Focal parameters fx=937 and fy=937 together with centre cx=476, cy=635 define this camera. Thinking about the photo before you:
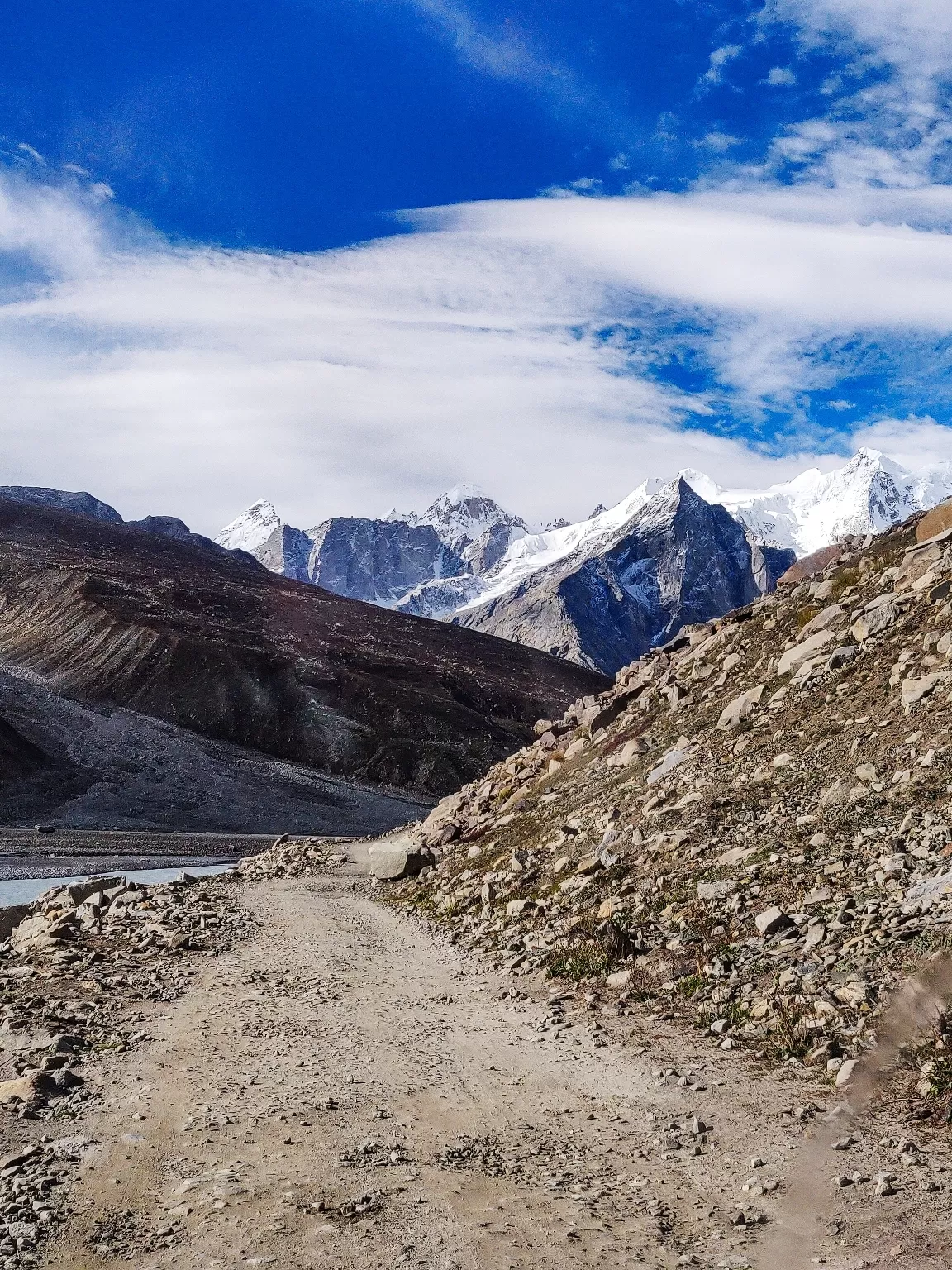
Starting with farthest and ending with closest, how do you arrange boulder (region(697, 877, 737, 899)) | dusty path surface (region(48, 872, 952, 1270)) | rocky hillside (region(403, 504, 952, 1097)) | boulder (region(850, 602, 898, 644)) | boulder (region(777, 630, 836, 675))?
boulder (region(777, 630, 836, 675))
boulder (region(850, 602, 898, 644))
boulder (region(697, 877, 737, 899))
rocky hillside (region(403, 504, 952, 1097))
dusty path surface (region(48, 872, 952, 1270))

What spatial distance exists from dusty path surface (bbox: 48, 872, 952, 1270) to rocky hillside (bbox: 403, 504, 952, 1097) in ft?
4.04

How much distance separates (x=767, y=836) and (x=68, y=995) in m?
11.8

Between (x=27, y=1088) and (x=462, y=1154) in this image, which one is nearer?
(x=462, y=1154)

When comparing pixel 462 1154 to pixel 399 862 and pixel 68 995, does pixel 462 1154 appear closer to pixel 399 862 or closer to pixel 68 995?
pixel 68 995

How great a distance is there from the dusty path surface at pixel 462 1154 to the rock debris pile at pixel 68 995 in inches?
12.2

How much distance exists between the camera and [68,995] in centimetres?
1491

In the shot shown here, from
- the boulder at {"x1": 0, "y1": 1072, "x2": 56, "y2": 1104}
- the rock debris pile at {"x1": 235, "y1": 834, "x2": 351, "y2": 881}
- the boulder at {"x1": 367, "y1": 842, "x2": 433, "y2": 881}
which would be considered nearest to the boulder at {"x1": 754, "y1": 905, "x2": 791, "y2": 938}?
the boulder at {"x1": 0, "y1": 1072, "x2": 56, "y2": 1104}

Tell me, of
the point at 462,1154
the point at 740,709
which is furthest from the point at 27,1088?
the point at 740,709

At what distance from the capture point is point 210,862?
220 feet

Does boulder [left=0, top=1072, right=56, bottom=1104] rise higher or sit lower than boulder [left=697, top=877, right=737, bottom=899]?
lower

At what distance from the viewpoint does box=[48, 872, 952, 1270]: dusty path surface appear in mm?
6652

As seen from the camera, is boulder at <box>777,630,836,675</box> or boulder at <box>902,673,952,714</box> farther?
boulder at <box>777,630,836,675</box>

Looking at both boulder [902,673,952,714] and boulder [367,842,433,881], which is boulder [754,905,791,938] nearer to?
boulder [902,673,952,714]

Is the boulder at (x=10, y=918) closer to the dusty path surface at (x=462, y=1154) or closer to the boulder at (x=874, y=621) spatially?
the dusty path surface at (x=462, y=1154)
